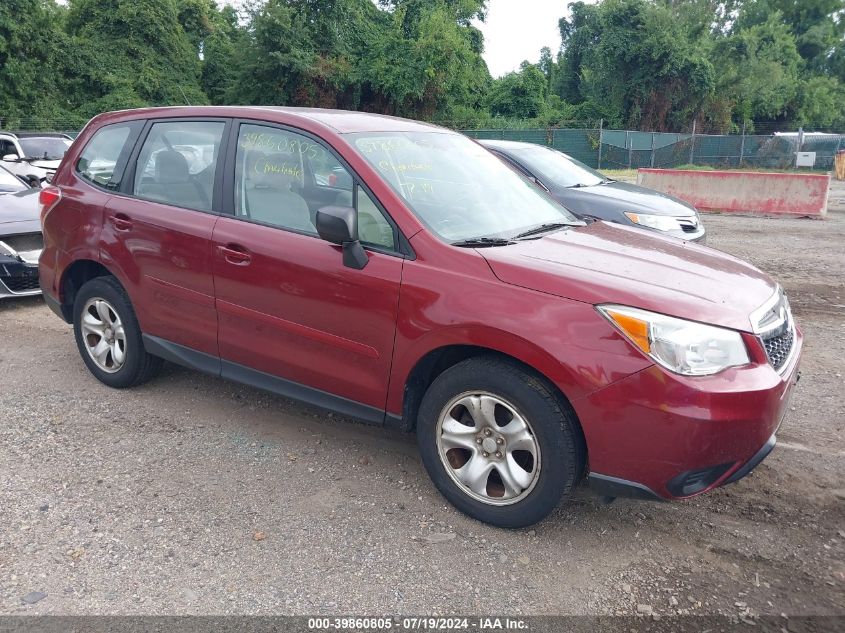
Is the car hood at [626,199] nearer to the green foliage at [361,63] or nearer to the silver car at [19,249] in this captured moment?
the silver car at [19,249]

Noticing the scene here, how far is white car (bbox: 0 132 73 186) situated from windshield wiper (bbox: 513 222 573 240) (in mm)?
11002

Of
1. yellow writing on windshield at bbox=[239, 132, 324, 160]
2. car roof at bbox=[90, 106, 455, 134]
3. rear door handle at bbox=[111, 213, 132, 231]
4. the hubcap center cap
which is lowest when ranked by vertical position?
the hubcap center cap

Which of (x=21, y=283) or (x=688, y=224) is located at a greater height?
(x=688, y=224)

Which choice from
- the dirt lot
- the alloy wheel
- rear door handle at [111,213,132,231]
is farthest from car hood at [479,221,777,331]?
rear door handle at [111,213,132,231]

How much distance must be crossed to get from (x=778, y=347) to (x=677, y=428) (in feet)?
2.56

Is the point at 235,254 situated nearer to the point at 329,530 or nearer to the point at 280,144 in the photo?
the point at 280,144

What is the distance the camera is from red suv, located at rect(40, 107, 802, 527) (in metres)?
2.70

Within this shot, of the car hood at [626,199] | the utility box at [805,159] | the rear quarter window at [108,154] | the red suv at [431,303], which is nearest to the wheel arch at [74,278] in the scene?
the red suv at [431,303]

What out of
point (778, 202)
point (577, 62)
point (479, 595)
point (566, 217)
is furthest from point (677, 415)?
point (577, 62)

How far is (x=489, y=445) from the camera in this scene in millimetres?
3037

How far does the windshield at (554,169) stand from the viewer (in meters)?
8.18

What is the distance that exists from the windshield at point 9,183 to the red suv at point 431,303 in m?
3.60

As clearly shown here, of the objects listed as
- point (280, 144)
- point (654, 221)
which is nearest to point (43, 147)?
point (654, 221)

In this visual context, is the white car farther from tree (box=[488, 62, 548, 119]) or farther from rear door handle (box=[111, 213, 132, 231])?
tree (box=[488, 62, 548, 119])
